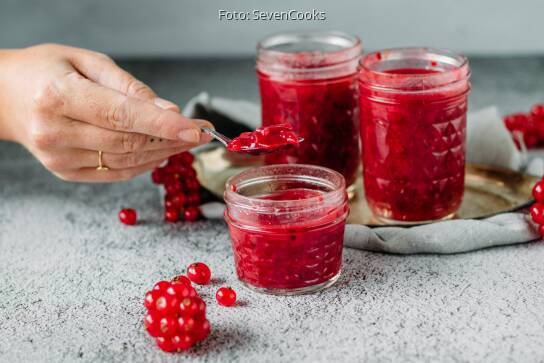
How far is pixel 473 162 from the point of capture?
2.35 meters

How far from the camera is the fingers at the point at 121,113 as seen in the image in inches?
71.0

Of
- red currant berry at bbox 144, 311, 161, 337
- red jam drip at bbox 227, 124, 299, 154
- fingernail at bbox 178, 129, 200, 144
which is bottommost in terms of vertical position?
red currant berry at bbox 144, 311, 161, 337

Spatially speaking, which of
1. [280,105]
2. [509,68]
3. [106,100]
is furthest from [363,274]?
[509,68]

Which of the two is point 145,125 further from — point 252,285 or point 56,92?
point 252,285

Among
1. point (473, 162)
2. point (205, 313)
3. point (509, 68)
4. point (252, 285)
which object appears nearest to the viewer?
point (205, 313)

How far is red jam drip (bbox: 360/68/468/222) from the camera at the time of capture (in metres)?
1.89

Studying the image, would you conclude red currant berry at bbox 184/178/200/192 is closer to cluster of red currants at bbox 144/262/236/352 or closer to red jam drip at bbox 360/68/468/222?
red jam drip at bbox 360/68/468/222

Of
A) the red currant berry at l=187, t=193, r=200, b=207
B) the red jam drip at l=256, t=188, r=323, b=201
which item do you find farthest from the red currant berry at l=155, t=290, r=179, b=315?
the red currant berry at l=187, t=193, r=200, b=207

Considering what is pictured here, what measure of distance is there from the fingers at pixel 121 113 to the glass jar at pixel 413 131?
0.42 m

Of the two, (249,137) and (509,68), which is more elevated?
(249,137)

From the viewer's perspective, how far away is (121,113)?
182cm

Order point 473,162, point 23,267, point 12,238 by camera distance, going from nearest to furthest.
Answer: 1. point 23,267
2. point 12,238
3. point 473,162

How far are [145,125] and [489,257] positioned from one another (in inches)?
31.6

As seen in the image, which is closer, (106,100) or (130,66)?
(106,100)
